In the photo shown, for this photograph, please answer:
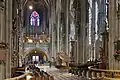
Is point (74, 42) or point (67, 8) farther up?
point (67, 8)

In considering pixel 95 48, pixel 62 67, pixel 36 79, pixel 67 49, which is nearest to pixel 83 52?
pixel 95 48

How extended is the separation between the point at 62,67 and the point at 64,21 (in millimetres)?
7114

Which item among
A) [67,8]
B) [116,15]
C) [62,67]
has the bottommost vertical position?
[62,67]

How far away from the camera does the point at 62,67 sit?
101ft

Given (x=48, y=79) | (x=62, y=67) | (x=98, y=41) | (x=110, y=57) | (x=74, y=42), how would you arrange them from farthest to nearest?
(x=62, y=67) < (x=74, y=42) < (x=98, y=41) < (x=110, y=57) < (x=48, y=79)

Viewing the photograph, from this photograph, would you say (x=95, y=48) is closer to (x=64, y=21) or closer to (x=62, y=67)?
(x=62, y=67)

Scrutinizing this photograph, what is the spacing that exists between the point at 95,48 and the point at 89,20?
3.12 meters

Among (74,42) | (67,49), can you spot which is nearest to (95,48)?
(74,42)

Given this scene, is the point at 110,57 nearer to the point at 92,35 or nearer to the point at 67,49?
the point at 92,35

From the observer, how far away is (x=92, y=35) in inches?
1038

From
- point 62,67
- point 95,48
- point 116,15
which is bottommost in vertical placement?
point 62,67

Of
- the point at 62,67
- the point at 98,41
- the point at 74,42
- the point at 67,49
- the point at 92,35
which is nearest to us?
the point at 98,41

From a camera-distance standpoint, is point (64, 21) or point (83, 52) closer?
point (83, 52)

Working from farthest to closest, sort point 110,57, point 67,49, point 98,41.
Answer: point 67,49 < point 98,41 < point 110,57
